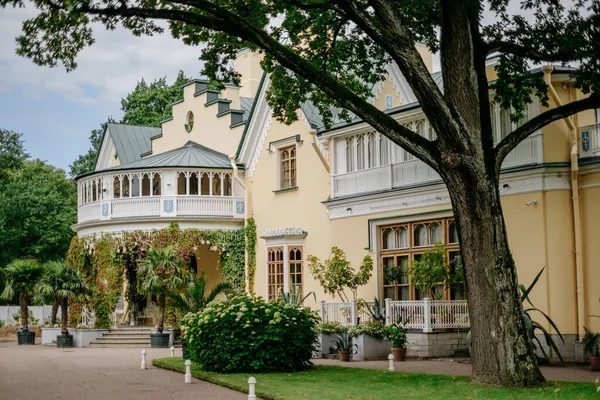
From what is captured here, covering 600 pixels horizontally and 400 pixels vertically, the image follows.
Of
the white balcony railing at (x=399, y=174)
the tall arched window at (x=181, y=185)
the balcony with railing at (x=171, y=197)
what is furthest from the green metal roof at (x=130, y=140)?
the white balcony railing at (x=399, y=174)

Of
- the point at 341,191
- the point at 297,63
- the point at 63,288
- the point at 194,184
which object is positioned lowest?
the point at 63,288

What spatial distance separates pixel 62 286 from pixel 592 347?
1895 cm

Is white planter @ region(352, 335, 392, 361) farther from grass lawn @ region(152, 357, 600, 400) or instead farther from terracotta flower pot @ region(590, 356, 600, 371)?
terracotta flower pot @ region(590, 356, 600, 371)

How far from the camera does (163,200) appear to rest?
31406 millimetres

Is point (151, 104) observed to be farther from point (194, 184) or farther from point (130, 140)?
point (194, 184)

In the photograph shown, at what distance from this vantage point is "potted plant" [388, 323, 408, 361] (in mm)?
21203

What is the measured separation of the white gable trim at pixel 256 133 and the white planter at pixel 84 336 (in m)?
7.72

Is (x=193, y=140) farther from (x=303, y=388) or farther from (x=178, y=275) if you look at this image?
(x=303, y=388)

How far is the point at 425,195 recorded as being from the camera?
75.6ft

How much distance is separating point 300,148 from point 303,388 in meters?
15.0

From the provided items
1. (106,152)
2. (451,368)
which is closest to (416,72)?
(451,368)

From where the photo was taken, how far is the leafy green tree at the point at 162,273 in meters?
29.1

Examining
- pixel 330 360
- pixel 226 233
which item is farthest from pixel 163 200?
pixel 330 360

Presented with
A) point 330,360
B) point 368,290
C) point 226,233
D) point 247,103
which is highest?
point 247,103
